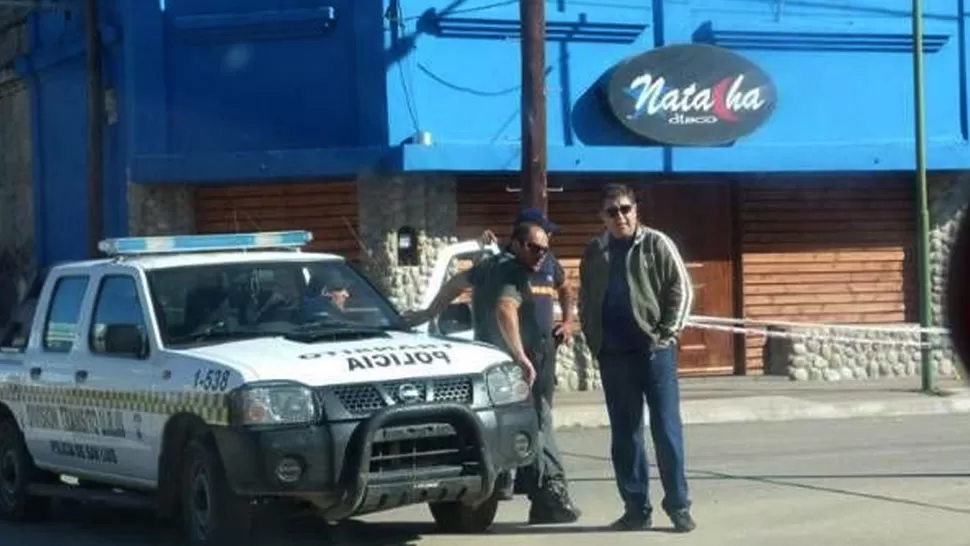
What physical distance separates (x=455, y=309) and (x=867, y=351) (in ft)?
39.6

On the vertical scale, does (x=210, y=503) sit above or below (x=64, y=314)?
below

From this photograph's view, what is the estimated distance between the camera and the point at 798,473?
12211 mm

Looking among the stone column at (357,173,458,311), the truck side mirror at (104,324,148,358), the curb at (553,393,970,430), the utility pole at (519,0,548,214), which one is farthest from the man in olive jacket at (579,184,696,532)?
the stone column at (357,173,458,311)

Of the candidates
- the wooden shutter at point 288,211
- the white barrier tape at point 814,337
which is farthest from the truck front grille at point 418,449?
the white barrier tape at point 814,337

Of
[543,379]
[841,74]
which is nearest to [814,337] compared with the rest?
[841,74]

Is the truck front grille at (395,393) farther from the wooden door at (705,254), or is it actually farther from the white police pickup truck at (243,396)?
the wooden door at (705,254)

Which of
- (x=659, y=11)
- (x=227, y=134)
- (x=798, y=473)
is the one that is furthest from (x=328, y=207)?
(x=798, y=473)

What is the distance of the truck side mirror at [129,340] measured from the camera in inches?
364

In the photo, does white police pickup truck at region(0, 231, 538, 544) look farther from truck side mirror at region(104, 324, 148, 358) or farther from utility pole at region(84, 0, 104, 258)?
utility pole at region(84, 0, 104, 258)

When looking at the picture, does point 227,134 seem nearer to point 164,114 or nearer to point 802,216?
point 164,114

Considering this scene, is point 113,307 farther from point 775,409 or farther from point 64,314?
point 775,409

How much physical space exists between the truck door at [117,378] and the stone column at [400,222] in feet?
29.7

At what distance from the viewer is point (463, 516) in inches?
374

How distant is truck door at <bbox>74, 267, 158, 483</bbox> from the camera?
923cm
